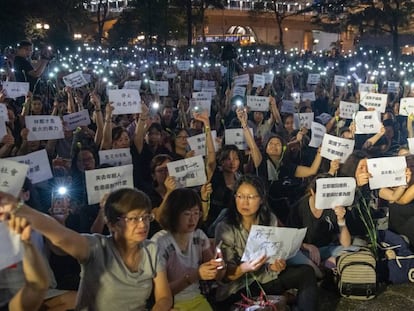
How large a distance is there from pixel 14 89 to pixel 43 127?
8.25 ft

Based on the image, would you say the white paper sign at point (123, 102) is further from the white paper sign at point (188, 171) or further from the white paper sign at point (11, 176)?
the white paper sign at point (11, 176)

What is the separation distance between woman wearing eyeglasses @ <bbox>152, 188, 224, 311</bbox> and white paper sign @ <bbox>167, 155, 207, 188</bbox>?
100cm

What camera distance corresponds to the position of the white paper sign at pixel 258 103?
8.42 meters

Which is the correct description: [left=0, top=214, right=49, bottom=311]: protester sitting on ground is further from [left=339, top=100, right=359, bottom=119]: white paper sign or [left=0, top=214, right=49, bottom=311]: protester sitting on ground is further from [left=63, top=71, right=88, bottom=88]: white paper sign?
[left=339, top=100, right=359, bottom=119]: white paper sign

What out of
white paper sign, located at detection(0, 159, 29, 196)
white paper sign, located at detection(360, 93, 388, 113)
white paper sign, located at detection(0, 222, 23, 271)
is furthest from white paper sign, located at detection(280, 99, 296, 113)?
white paper sign, located at detection(0, 222, 23, 271)

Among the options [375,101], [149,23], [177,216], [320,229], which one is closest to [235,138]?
[320,229]

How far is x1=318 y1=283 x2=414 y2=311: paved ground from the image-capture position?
177 inches

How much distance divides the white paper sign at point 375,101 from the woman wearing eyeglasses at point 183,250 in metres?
5.71

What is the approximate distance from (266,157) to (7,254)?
4.32m

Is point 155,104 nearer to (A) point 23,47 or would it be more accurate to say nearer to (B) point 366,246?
(A) point 23,47

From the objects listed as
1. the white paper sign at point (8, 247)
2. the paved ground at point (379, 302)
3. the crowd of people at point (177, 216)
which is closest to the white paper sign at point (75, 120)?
the crowd of people at point (177, 216)

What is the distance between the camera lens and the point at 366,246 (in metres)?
4.88

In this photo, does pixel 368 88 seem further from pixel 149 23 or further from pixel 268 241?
pixel 149 23

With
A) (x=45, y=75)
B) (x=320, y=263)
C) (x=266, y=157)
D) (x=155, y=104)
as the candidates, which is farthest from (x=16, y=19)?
(x=320, y=263)
